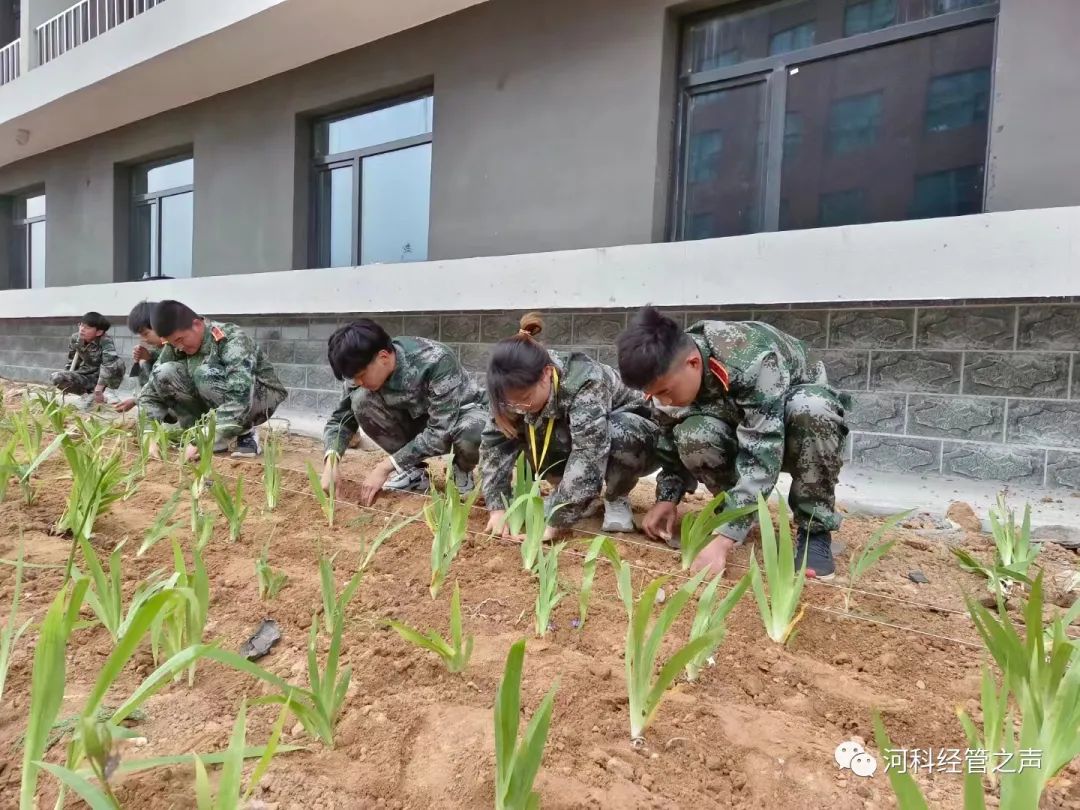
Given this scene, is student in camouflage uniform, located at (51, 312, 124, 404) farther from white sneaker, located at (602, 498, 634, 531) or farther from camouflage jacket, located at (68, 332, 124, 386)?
white sneaker, located at (602, 498, 634, 531)

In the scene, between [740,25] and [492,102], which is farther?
[492,102]

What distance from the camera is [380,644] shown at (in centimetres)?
113

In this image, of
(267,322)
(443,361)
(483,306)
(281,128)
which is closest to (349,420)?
(443,361)

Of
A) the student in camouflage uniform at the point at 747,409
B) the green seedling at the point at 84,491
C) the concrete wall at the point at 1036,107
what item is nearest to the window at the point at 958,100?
the concrete wall at the point at 1036,107

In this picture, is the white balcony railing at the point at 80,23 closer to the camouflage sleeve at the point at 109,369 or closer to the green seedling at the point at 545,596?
the camouflage sleeve at the point at 109,369

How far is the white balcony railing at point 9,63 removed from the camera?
7.75m

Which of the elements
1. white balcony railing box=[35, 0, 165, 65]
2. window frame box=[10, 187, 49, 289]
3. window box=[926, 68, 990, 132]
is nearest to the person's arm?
window box=[926, 68, 990, 132]

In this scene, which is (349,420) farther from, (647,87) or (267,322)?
(267,322)

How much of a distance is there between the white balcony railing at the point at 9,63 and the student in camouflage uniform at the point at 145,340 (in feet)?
19.5

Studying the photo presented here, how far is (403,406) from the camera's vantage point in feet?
8.60

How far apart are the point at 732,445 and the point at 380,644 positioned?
3.92 ft

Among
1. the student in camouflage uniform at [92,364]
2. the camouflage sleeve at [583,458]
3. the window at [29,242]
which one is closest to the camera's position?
the camouflage sleeve at [583,458]

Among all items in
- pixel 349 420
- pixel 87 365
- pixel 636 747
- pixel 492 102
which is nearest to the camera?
pixel 636 747

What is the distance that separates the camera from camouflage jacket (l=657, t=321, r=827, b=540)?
1.71 meters
